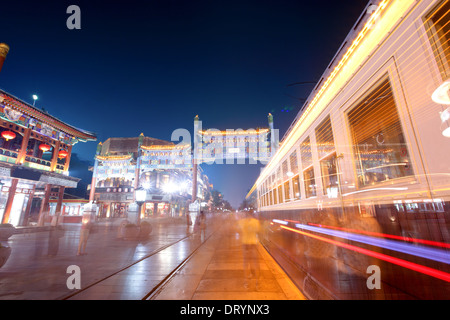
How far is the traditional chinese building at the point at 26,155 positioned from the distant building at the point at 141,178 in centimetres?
1191

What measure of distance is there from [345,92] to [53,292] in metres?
7.07

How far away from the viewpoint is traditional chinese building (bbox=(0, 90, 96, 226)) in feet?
44.0

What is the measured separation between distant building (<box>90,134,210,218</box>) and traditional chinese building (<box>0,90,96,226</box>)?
469 inches

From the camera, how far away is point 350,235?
3.80 metres

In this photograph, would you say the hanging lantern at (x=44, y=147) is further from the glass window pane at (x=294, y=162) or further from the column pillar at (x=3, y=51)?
the glass window pane at (x=294, y=162)

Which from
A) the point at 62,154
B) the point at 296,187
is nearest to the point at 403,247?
the point at 296,187

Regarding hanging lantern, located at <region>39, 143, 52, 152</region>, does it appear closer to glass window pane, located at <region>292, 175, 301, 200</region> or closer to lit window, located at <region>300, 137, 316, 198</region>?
glass window pane, located at <region>292, 175, 301, 200</region>

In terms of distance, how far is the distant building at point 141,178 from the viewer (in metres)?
29.4

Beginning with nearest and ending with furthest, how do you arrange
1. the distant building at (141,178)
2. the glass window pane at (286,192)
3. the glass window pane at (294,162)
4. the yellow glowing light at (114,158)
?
the glass window pane at (294,162)
the glass window pane at (286,192)
the distant building at (141,178)
the yellow glowing light at (114,158)

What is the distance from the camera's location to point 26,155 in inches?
585

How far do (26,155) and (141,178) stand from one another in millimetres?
18720

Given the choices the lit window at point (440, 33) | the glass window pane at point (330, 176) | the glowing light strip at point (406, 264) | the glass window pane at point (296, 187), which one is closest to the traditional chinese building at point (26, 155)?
the glass window pane at point (296, 187)

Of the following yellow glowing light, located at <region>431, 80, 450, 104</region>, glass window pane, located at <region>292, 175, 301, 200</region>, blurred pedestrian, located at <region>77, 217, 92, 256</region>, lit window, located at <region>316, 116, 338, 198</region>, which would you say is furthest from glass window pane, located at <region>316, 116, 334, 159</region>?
blurred pedestrian, located at <region>77, 217, 92, 256</region>

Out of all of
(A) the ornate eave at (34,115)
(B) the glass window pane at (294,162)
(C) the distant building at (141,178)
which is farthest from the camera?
(C) the distant building at (141,178)
